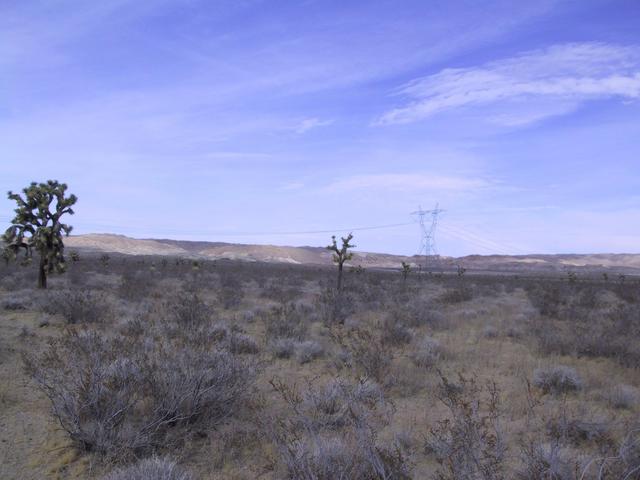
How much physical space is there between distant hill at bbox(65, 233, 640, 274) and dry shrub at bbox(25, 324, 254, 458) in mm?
103309

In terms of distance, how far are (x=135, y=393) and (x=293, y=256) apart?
142 meters

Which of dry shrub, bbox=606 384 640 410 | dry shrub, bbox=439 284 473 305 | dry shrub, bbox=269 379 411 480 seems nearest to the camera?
dry shrub, bbox=269 379 411 480

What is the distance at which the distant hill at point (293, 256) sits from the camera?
123062 mm

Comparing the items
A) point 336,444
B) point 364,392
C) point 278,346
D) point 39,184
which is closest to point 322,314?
point 278,346

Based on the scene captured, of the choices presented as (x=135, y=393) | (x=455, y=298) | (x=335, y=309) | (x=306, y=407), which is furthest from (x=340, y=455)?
(x=455, y=298)

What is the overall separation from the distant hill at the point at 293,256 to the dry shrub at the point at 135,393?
339ft

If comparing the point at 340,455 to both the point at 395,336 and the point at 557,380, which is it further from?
the point at 395,336

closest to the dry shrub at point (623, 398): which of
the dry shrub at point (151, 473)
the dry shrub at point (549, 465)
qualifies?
the dry shrub at point (549, 465)

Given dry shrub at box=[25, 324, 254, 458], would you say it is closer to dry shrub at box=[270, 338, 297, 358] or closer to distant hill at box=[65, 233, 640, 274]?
dry shrub at box=[270, 338, 297, 358]

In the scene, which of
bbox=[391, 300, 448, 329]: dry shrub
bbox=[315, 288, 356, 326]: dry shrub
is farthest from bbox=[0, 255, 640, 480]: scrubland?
bbox=[315, 288, 356, 326]: dry shrub

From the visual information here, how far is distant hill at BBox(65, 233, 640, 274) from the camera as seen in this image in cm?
12306

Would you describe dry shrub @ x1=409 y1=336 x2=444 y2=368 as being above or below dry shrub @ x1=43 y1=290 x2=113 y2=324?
below

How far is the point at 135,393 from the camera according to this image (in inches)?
235

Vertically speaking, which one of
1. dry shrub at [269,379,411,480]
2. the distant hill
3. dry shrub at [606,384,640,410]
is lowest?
dry shrub at [606,384,640,410]
